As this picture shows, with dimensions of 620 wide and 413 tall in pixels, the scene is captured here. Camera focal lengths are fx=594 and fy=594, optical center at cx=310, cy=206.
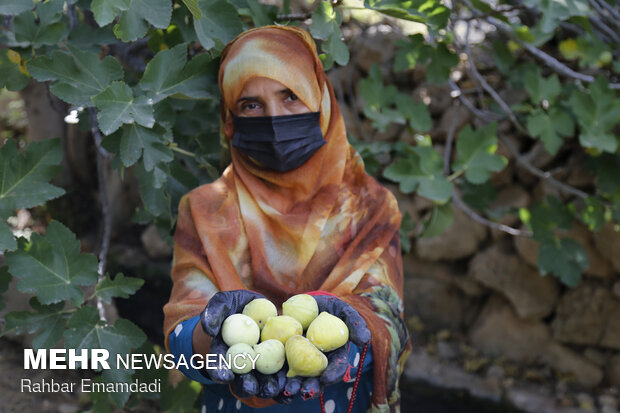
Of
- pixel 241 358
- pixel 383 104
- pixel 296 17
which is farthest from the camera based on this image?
pixel 383 104

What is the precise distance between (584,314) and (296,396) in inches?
118

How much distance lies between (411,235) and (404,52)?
6.30 feet

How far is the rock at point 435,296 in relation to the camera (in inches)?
177

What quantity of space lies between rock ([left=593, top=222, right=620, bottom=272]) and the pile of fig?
2.81 m

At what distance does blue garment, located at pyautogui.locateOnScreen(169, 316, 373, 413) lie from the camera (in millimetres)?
1470

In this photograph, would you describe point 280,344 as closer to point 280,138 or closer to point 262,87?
point 280,138

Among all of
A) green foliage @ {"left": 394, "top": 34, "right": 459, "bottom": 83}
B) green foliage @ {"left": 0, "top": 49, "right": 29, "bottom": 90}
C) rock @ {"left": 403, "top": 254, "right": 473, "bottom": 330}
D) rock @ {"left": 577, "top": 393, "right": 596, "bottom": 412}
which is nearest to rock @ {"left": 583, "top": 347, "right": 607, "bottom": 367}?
rock @ {"left": 577, "top": 393, "right": 596, "bottom": 412}

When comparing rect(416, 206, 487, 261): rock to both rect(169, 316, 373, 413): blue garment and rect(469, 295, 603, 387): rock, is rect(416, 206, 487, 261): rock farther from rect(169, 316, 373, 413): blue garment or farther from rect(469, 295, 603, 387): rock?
rect(169, 316, 373, 413): blue garment

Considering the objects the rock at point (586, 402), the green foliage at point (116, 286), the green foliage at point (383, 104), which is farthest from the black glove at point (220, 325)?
the rock at point (586, 402)

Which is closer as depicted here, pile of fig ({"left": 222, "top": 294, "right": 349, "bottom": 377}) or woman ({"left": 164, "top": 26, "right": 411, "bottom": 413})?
pile of fig ({"left": 222, "top": 294, "right": 349, "bottom": 377})

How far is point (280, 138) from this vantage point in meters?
1.62

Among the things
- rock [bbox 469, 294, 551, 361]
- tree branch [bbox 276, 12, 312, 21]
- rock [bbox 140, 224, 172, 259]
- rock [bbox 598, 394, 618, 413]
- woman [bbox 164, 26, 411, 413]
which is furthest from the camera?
rock [bbox 140, 224, 172, 259]

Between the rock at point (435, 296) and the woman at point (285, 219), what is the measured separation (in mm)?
2870

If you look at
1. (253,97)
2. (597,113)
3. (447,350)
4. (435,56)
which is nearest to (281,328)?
(253,97)
